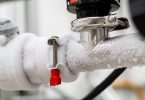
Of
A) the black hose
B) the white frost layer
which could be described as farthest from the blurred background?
the white frost layer

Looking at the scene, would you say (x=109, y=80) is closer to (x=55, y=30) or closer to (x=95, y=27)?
(x=95, y=27)

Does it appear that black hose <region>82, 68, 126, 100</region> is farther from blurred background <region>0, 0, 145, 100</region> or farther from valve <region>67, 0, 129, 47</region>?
blurred background <region>0, 0, 145, 100</region>

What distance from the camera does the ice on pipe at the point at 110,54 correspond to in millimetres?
321

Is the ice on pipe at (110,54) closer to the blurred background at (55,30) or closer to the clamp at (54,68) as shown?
the clamp at (54,68)

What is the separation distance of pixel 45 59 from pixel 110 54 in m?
0.10

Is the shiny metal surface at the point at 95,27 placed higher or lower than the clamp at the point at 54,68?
higher

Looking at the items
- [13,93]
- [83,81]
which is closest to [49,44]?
→ [13,93]

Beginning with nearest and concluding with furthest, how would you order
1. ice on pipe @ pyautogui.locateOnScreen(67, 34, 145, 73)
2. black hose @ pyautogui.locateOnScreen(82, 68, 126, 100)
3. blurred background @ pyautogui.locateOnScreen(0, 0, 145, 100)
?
ice on pipe @ pyautogui.locateOnScreen(67, 34, 145, 73)
black hose @ pyautogui.locateOnScreen(82, 68, 126, 100)
blurred background @ pyautogui.locateOnScreen(0, 0, 145, 100)

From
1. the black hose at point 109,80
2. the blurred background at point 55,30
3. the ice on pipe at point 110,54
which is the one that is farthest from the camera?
the blurred background at point 55,30

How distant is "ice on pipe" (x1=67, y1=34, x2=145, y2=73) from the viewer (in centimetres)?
32

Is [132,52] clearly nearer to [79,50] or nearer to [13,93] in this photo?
[79,50]

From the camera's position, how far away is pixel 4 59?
1.32 ft

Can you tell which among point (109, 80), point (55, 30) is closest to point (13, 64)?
point (109, 80)

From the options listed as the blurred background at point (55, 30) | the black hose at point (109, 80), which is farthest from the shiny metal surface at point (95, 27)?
the blurred background at point (55, 30)
